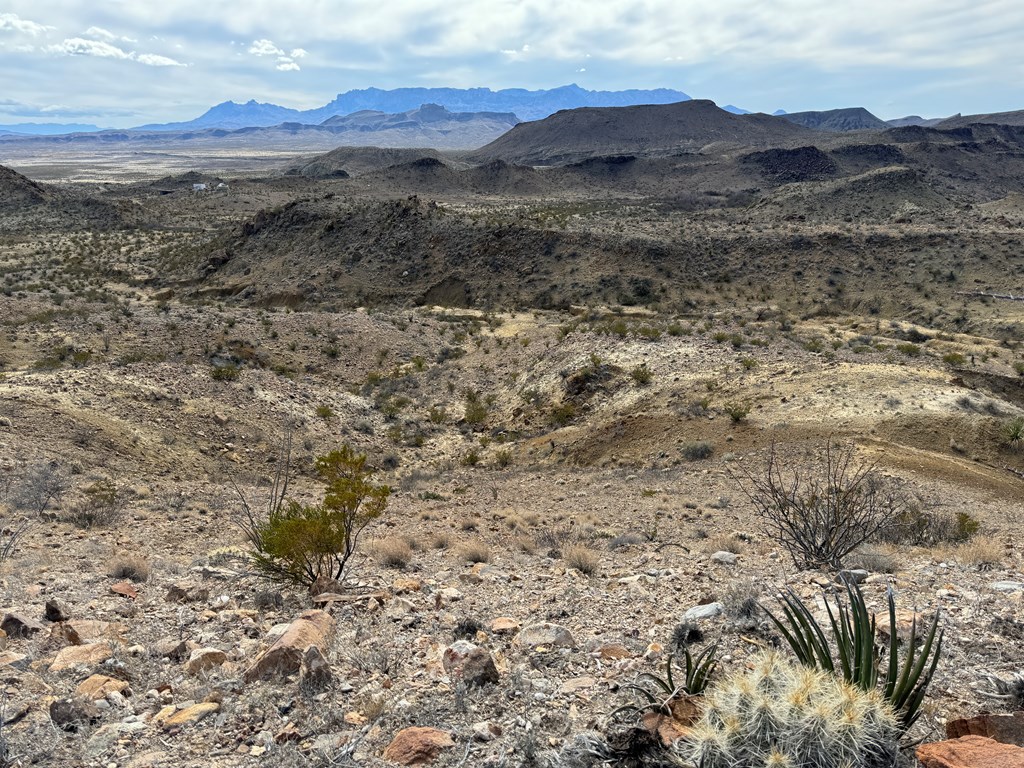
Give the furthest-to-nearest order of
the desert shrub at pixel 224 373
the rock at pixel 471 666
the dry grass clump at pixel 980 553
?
the desert shrub at pixel 224 373 → the dry grass clump at pixel 980 553 → the rock at pixel 471 666

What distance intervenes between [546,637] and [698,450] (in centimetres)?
839

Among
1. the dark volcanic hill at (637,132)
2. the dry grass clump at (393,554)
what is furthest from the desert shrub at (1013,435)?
the dark volcanic hill at (637,132)

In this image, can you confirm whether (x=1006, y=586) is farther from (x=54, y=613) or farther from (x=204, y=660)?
(x=54, y=613)

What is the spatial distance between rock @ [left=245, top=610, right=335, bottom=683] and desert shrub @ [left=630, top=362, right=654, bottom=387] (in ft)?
39.7

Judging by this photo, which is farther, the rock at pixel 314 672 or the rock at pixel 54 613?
the rock at pixel 54 613

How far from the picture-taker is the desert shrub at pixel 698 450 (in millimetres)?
12164

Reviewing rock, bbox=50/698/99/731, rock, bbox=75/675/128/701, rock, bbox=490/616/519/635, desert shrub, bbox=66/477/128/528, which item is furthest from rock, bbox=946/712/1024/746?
desert shrub, bbox=66/477/128/528

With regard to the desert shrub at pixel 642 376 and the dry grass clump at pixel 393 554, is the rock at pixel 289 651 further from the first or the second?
the desert shrub at pixel 642 376

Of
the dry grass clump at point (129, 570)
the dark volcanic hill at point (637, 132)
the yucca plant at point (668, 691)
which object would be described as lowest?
the dry grass clump at point (129, 570)

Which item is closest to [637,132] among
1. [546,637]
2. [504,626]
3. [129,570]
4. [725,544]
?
[725,544]

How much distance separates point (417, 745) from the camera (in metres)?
3.26

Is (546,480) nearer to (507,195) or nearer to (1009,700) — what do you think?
(1009,700)

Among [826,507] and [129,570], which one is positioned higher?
[826,507]

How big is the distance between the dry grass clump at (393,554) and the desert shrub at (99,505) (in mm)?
4008
